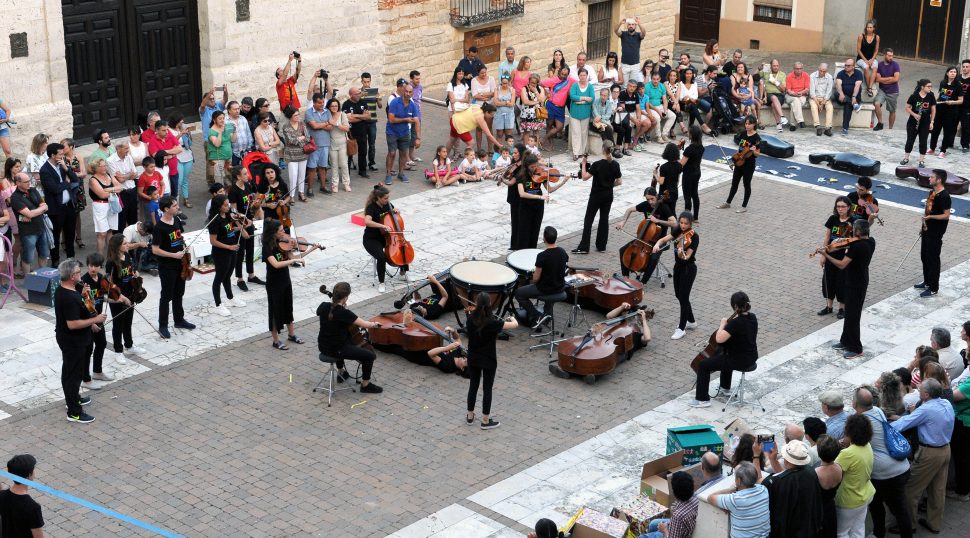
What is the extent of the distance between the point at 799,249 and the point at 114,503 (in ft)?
35.0

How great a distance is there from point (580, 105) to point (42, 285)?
10004 millimetres

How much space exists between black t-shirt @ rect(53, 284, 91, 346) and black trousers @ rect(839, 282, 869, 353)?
8.25 metres

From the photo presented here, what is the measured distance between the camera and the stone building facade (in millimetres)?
20109

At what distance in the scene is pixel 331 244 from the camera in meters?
18.5

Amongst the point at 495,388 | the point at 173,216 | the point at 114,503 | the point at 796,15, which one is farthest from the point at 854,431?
the point at 796,15

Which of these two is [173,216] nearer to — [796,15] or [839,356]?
[839,356]

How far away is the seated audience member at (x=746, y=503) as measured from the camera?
33.8ft

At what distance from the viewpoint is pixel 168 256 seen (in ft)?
49.2

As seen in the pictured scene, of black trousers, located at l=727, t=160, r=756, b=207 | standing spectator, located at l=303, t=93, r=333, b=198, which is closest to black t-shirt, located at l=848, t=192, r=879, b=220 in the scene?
black trousers, located at l=727, t=160, r=756, b=207

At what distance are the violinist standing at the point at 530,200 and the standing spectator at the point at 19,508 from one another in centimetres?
884

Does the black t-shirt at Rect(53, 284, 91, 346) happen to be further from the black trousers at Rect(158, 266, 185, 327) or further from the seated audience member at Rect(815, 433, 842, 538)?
the seated audience member at Rect(815, 433, 842, 538)

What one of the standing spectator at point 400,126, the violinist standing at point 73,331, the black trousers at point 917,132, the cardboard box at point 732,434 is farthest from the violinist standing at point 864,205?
the violinist standing at point 73,331

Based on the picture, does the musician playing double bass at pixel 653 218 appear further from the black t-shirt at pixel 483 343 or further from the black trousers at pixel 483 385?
the black t-shirt at pixel 483 343

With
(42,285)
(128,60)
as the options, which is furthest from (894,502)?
(128,60)
